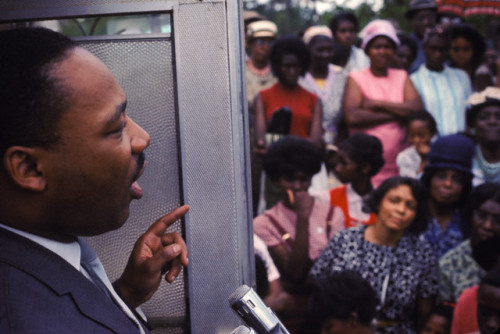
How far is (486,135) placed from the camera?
14.8ft

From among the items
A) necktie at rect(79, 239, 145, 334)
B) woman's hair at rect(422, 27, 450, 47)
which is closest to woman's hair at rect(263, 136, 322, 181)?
woman's hair at rect(422, 27, 450, 47)

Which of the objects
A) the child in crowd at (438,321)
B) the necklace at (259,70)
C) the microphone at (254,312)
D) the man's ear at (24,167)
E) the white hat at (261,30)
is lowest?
the child in crowd at (438,321)

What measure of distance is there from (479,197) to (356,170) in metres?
0.84

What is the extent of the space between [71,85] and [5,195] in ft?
0.68

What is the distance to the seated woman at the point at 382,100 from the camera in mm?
4676

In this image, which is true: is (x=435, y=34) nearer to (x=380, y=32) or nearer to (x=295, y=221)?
(x=380, y=32)

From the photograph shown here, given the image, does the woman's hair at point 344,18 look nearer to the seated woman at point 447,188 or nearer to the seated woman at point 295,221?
the seated woman at point 447,188

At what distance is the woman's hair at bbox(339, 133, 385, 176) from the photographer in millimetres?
4164

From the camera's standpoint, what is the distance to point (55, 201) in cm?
97

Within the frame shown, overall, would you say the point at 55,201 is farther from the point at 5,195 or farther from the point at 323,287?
the point at 323,287

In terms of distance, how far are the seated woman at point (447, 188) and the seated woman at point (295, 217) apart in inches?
29.4

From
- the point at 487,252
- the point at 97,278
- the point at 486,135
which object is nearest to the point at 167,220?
the point at 97,278

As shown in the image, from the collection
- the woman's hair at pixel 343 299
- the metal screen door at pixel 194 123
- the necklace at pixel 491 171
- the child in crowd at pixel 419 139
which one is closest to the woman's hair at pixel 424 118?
the child in crowd at pixel 419 139

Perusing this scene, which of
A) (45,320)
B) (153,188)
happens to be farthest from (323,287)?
(45,320)
